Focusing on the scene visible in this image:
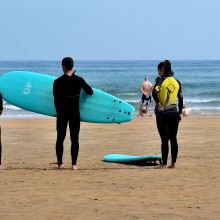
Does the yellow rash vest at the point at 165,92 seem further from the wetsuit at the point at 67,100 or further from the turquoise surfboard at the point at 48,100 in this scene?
the turquoise surfboard at the point at 48,100

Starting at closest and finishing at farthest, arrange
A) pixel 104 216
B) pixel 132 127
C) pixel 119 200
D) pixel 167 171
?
pixel 104 216, pixel 119 200, pixel 167 171, pixel 132 127

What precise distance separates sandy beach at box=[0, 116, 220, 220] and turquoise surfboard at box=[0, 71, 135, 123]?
0.63 metres

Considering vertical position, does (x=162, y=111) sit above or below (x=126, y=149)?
above

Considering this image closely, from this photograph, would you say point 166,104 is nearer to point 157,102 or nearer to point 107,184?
point 157,102

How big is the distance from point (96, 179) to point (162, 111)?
122 centimetres

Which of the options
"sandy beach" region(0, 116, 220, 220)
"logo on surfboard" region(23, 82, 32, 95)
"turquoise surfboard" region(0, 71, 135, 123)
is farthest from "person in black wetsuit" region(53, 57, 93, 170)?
"logo on surfboard" region(23, 82, 32, 95)

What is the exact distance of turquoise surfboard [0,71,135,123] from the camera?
34.9ft

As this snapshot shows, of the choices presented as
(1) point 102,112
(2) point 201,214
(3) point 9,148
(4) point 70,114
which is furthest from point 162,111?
(3) point 9,148

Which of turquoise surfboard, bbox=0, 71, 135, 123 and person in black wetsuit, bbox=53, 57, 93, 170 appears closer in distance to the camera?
person in black wetsuit, bbox=53, 57, 93, 170

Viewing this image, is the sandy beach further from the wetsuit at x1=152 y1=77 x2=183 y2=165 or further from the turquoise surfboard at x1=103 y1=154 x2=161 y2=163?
the wetsuit at x1=152 y1=77 x2=183 y2=165

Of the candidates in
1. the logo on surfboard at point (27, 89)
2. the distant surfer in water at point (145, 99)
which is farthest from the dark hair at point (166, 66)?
the distant surfer in water at point (145, 99)

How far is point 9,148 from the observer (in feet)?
41.6

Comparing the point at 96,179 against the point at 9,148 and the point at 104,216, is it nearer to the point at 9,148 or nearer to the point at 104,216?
the point at 104,216

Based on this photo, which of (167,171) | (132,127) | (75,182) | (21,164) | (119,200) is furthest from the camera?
(132,127)
